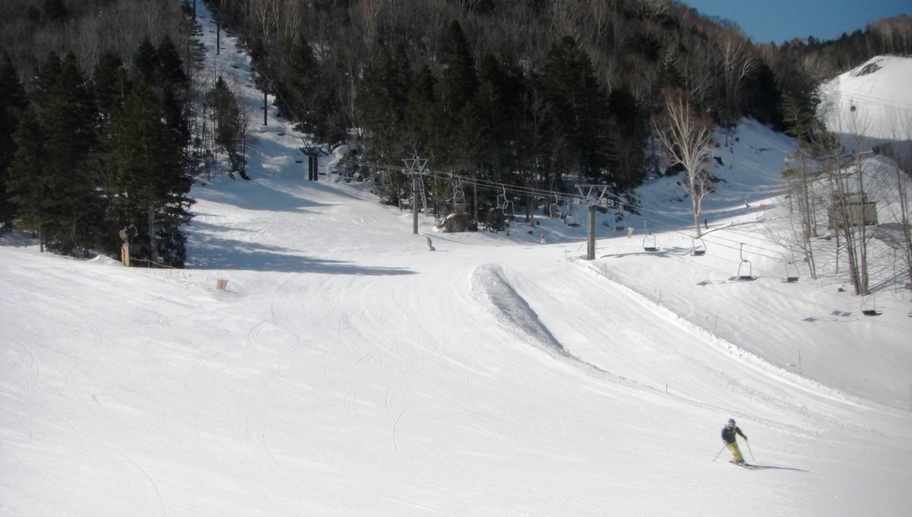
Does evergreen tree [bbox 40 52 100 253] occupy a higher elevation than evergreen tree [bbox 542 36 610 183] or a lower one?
lower

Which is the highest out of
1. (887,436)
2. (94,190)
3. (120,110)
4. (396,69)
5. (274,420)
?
(396,69)

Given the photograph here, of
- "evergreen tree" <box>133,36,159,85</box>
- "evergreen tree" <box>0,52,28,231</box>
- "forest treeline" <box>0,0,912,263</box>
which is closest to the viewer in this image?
"forest treeline" <box>0,0,912,263</box>

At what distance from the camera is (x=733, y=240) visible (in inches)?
1215

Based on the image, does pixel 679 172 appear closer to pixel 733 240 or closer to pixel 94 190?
pixel 733 240

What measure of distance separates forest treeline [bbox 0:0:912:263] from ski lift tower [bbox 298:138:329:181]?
1.31 meters

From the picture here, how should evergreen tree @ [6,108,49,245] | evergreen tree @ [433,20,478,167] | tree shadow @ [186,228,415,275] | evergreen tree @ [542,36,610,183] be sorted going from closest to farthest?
tree shadow @ [186,228,415,275], evergreen tree @ [6,108,49,245], evergreen tree @ [433,20,478,167], evergreen tree @ [542,36,610,183]

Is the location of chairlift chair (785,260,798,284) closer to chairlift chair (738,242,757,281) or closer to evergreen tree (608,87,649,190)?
chairlift chair (738,242,757,281)

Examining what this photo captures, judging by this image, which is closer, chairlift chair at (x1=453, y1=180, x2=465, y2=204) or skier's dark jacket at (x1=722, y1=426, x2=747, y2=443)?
skier's dark jacket at (x1=722, y1=426, x2=747, y2=443)

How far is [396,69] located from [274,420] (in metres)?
43.3

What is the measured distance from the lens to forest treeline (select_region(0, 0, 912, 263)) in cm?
3359

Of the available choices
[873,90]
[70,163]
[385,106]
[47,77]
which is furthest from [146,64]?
[873,90]

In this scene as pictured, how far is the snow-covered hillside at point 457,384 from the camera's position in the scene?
10516mm

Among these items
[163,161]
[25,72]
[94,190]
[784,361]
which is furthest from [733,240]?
[25,72]

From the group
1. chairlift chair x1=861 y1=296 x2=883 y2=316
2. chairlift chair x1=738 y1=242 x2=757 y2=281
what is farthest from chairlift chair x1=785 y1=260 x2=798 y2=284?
chairlift chair x1=861 y1=296 x2=883 y2=316
